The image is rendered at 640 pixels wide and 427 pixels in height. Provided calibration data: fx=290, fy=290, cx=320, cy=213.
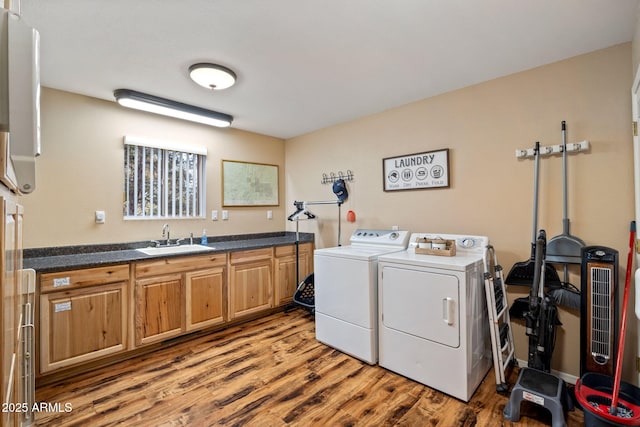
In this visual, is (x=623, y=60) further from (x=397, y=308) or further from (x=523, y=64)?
(x=397, y=308)

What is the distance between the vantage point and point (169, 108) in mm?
2891

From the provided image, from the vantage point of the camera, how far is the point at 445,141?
2764 millimetres

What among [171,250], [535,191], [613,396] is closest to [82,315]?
[171,250]

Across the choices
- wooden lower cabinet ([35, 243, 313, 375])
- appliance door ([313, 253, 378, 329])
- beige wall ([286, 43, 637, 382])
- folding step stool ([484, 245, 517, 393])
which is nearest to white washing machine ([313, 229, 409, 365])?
appliance door ([313, 253, 378, 329])

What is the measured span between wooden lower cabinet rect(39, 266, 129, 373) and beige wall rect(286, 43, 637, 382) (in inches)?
100

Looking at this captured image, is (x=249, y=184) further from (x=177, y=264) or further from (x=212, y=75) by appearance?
(x=212, y=75)

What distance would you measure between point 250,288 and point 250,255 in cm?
38

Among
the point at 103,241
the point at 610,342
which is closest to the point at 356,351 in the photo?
the point at 610,342

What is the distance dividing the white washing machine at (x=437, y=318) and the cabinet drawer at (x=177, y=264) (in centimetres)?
171

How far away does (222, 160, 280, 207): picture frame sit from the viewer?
379cm

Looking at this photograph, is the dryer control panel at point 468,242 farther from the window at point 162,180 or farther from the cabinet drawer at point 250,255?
the window at point 162,180

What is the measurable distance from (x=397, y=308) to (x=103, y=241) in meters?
2.82

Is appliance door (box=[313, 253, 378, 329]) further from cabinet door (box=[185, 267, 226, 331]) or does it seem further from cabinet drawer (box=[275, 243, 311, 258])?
cabinet door (box=[185, 267, 226, 331])

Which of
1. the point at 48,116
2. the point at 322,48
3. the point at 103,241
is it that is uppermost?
the point at 322,48
